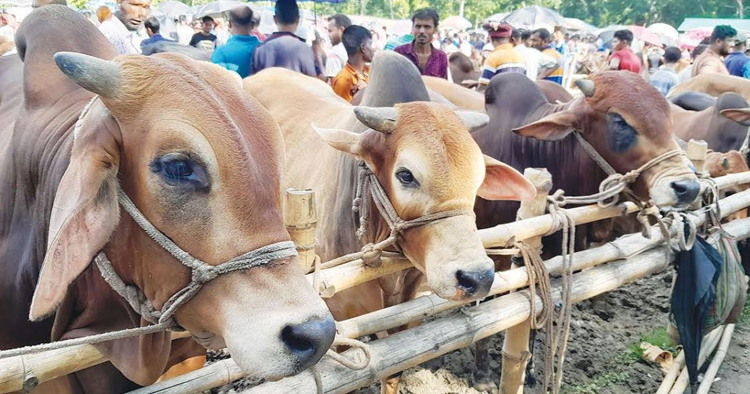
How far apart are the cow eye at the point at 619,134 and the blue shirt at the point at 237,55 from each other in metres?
3.71

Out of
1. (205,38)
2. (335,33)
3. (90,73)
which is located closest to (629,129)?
(90,73)

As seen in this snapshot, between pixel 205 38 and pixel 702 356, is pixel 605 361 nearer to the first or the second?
pixel 702 356

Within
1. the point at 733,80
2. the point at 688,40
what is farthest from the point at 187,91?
the point at 688,40

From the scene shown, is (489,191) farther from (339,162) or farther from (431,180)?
(339,162)

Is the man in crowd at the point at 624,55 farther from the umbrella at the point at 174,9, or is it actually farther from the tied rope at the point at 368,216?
the umbrella at the point at 174,9

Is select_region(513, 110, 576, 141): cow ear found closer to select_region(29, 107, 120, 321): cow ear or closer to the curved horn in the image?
the curved horn

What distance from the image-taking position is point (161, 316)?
5.13ft

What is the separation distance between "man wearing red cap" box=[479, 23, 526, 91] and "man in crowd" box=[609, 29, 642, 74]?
2.64m

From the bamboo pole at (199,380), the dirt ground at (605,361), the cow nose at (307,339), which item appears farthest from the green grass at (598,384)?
the cow nose at (307,339)

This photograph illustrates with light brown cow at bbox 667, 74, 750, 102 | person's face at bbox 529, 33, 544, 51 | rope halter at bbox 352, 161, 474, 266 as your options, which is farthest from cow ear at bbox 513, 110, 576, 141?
person's face at bbox 529, 33, 544, 51

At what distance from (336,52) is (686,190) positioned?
5273 mm

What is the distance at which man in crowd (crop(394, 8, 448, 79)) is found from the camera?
5816 mm

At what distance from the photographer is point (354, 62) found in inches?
234

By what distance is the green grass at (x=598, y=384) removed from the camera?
153 inches
